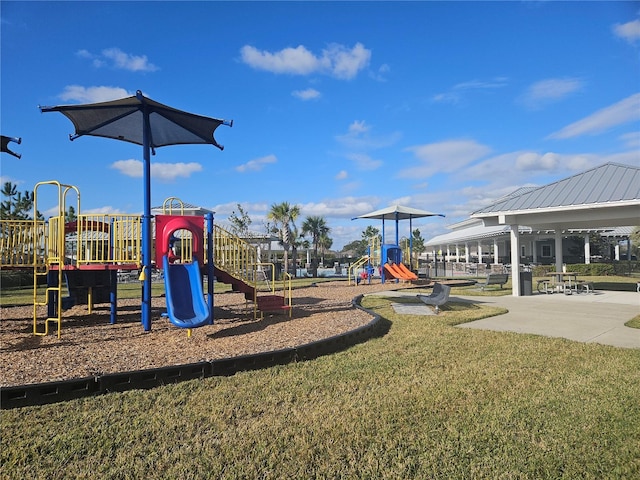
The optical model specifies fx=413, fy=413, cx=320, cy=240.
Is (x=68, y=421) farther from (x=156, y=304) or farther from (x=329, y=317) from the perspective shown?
(x=156, y=304)

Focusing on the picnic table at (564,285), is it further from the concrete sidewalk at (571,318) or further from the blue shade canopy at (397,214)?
the blue shade canopy at (397,214)

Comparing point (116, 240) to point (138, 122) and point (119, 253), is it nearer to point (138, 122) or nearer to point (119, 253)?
point (119, 253)

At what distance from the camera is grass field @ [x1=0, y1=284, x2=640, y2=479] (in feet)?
10.1

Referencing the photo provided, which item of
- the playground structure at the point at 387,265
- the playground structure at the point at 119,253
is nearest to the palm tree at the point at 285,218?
the playground structure at the point at 387,265

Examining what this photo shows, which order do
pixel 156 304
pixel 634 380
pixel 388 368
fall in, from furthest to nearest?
pixel 156 304 < pixel 388 368 < pixel 634 380

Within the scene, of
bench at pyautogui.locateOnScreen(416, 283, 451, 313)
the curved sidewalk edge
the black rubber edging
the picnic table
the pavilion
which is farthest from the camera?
the picnic table

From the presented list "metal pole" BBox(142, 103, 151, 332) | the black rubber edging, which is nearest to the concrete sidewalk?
the black rubber edging

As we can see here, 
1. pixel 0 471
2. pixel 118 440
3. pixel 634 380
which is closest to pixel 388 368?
pixel 634 380

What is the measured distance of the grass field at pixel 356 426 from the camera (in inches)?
121

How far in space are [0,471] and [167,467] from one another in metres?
1.22

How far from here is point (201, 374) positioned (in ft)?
17.3

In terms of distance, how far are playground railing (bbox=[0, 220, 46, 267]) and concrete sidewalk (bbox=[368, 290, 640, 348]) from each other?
9191mm

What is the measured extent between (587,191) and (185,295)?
46.5 ft

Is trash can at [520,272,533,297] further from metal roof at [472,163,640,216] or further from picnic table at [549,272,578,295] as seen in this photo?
metal roof at [472,163,640,216]
